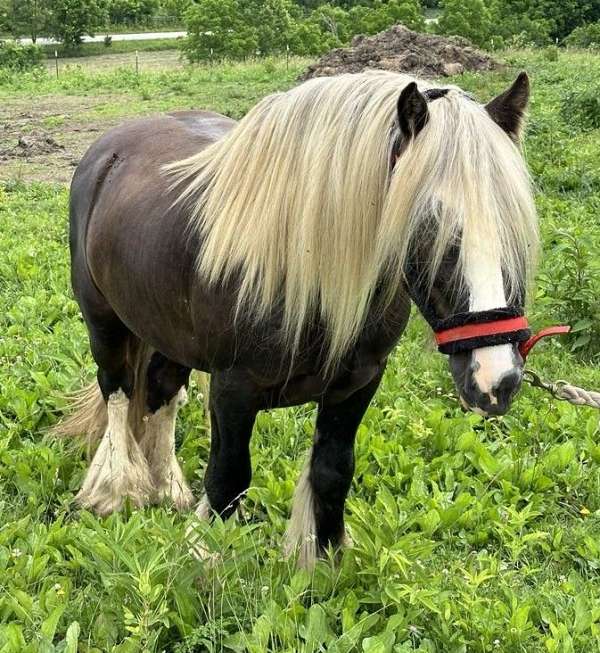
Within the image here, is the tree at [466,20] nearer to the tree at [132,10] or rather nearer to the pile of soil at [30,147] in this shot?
the pile of soil at [30,147]

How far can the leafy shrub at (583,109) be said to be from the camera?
9.56 m

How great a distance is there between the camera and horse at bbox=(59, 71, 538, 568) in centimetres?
→ 173

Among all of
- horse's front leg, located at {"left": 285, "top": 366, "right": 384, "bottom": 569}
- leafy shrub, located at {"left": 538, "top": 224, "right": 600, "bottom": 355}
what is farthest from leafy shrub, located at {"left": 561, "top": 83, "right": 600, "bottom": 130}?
horse's front leg, located at {"left": 285, "top": 366, "right": 384, "bottom": 569}

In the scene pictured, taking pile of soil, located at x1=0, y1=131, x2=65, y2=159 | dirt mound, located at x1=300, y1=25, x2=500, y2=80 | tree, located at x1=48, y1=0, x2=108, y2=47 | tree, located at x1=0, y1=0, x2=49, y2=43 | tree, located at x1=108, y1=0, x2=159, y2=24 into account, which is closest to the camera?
pile of soil, located at x1=0, y1=131, x2=65, y2=159

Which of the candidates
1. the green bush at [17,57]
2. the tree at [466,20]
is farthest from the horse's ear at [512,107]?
the tree at [466,20]

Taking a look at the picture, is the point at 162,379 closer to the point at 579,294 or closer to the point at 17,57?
the point at 579,294

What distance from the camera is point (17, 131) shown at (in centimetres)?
1325

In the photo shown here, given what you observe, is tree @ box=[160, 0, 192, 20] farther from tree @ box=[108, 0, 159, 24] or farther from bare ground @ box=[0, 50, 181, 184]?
bare ground @ box=[0, 50, 181, 184]

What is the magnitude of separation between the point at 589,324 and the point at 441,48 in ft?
48.9

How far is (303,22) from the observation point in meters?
30.3

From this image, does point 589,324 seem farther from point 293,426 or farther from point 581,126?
point 581,126

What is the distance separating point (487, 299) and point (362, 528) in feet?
3.67

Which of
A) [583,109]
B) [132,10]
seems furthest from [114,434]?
[132,10]

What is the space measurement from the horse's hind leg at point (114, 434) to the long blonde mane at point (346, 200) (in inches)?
41.7
